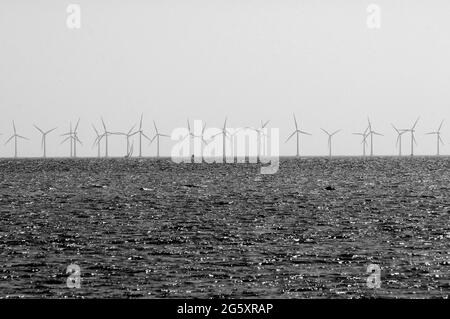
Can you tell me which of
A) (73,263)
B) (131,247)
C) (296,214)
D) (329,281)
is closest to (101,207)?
(296,214)

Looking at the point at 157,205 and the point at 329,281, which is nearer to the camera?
the point at 329,281

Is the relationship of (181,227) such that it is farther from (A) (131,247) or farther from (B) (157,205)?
(B) (157,205)

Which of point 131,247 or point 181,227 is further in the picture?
point 181,227

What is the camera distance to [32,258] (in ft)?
172

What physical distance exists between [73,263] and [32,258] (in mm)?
3691

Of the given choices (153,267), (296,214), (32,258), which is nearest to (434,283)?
(153,267)

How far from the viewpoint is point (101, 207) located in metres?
102
